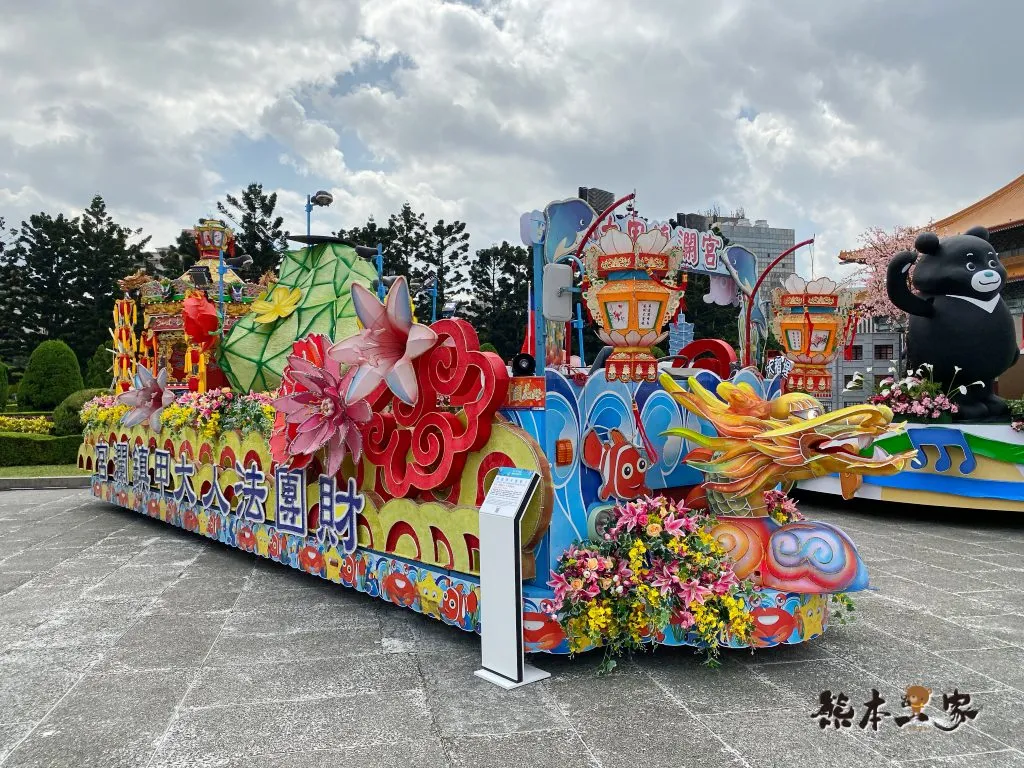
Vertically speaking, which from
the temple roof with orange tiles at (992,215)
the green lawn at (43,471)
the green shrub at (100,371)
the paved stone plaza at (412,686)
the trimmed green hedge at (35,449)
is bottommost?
the paved stone plaza at (412,686)

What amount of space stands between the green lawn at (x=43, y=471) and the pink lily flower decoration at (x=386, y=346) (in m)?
10.8

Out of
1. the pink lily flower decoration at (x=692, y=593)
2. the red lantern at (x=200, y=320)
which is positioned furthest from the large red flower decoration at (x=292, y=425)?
the pink lily flower decoration at (x=692, y=593)

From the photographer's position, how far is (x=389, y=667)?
4125 mm

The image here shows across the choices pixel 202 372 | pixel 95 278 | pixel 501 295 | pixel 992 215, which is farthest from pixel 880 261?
pixel 95 278

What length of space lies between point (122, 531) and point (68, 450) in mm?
8349

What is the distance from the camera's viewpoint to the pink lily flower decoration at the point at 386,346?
14.2ft

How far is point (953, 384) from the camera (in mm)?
9133

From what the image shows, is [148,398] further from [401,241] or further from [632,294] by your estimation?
[401,241]

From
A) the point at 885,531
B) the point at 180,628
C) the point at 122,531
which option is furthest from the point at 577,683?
the point at 122,531

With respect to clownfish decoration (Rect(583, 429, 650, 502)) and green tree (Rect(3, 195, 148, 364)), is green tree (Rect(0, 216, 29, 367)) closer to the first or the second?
green tree (Rect(3, 195, 148, 364))

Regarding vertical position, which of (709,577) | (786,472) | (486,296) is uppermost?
(486,296)

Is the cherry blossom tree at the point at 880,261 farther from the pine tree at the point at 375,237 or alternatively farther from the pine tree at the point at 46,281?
the pine tree at the point at 46,281

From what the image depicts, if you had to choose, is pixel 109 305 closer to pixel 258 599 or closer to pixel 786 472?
pixel 258 599

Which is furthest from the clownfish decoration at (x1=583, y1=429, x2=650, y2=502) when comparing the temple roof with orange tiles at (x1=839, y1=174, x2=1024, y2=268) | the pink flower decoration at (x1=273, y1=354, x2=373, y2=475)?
the temple roof with orange tiles at (x1=839, y1=174, x2=1024, y2=268)
